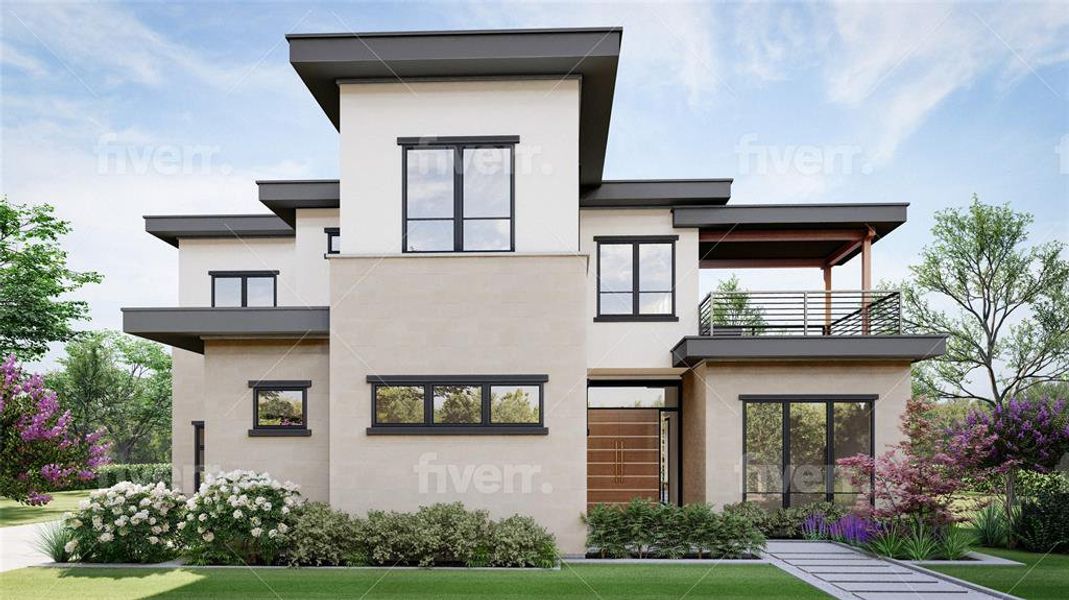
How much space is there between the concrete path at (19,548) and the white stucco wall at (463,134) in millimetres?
6536

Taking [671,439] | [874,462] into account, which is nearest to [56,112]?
[671,439]

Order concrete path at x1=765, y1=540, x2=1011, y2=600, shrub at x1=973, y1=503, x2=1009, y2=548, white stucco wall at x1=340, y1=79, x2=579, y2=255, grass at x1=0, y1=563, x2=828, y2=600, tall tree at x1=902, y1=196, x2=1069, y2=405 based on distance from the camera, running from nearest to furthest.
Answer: grass at x1=0, y1=563, x2=828, y2=600
concrete path at x1=765, y1=540, x2=1011, y2=600
white stucco wall at x1=340, y1=79, x2=579, y2=255
shrub at x1=973, y1=503, x2=1009, y2=548
tall tree at x1=902, y1=196, x2=1069, y2=405

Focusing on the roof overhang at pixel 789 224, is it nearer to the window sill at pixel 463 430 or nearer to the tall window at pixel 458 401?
the tall window at pixel 458 401

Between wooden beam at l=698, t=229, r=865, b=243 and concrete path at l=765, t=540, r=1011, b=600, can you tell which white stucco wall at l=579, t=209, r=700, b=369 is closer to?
wooden beam at l=698, t=229, r=865, b=243

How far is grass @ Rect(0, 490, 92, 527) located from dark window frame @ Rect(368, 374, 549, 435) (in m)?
10.3

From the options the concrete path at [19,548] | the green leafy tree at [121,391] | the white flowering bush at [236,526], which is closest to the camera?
the white flowering bush at [236,526]

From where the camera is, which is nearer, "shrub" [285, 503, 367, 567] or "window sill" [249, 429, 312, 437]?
"shrub" [285, 503, 367, 567]

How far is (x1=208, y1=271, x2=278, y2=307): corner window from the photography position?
19250 millimetres

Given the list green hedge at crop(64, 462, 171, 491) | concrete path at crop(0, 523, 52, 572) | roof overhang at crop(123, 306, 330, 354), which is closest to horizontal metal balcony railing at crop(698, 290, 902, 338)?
roof overhang at crop(123, 306, 330, 354)

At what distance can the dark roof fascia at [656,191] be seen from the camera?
1623 cm

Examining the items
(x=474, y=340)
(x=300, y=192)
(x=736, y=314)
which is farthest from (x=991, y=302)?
(x=300, y=192)

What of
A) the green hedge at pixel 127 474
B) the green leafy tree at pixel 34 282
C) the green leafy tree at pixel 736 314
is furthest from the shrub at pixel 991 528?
the green leafy tree at pixel 34 282

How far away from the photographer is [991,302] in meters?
26.6

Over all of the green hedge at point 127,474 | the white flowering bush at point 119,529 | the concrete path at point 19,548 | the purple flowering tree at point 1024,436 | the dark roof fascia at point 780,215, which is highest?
the dark roof fascia at point 780,215
